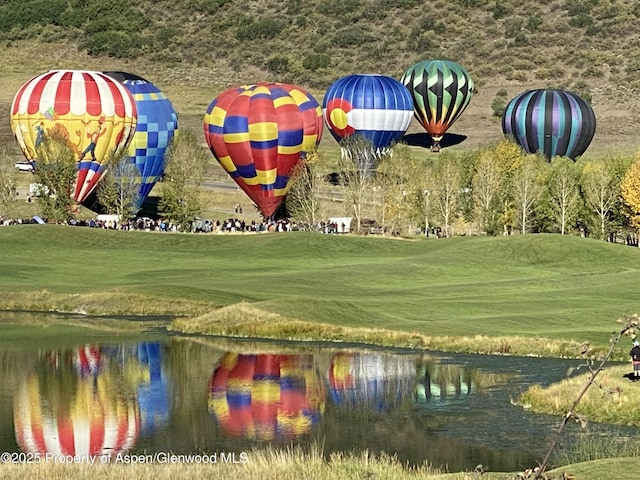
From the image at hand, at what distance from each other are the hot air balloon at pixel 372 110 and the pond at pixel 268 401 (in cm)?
7762

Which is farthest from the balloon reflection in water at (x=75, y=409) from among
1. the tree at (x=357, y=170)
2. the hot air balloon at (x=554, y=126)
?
the hot air balloon at (x=554, y=126)

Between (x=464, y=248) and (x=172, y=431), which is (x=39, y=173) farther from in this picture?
(x=172, y=431)

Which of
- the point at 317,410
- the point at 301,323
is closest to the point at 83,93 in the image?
the point at 301,323

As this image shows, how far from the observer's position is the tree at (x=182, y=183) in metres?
116

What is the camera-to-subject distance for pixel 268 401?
4616cm

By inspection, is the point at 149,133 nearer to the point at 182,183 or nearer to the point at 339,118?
the point at 182,183

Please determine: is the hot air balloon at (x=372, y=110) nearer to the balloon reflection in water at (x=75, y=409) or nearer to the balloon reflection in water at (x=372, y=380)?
the balloon reflection in water at (x=372, y=380)

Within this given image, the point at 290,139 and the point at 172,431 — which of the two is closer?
the point at 172,431

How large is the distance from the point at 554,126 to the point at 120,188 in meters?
46.9

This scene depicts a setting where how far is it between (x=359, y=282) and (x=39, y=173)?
1708 inches

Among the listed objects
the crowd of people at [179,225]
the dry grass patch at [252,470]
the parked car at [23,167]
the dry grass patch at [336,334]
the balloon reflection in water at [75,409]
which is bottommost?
the crowd of people at [179,225]

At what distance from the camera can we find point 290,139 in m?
118

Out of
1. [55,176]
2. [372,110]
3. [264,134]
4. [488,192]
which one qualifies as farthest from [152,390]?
[372,110]

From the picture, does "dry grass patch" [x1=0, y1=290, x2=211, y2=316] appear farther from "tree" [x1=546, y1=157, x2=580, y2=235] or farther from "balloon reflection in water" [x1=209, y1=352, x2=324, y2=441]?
"tree" [x1=546, y1=157, x2=580, y2=235]
